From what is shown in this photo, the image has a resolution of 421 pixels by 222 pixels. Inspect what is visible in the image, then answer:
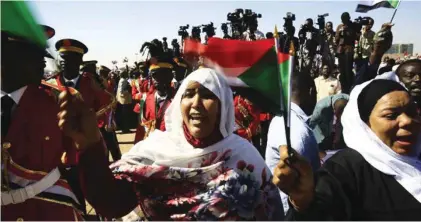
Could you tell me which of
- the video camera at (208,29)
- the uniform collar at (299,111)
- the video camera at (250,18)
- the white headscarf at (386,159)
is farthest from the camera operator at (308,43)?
the white headscarf at (386,159)

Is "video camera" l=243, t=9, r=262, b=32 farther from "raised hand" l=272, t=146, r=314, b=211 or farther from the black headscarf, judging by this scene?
"raised hand" l=272, t=146, r=314, b=211

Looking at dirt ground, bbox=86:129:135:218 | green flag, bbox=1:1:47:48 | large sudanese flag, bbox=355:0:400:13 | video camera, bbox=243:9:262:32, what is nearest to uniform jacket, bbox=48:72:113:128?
large sudanese flag, bbox=355:0:400:13

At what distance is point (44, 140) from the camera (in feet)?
7.67

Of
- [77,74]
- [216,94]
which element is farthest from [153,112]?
[216,94]

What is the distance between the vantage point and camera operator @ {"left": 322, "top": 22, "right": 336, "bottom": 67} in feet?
32.5

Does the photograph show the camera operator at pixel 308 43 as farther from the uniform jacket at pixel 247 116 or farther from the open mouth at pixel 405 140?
the open mouth at pixel 405 140

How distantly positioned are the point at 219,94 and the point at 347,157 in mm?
778

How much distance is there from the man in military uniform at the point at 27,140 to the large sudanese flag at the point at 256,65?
0.88m

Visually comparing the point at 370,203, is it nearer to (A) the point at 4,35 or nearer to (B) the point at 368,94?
(B) the point at 368,94

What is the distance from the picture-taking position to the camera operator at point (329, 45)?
9902 mm

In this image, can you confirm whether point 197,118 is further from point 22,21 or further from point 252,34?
point 252,34

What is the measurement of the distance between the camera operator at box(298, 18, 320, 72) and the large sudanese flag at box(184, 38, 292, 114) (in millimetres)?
7845

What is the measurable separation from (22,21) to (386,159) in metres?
1.68

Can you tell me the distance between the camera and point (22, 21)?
61.6 inches
